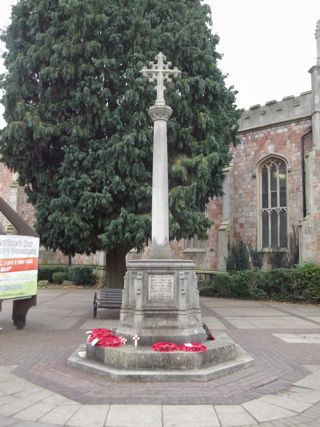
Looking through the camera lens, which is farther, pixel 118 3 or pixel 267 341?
pixel 118 3

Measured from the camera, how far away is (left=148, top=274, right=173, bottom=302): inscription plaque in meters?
7.07

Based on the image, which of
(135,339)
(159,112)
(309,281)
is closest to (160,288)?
(135,339)

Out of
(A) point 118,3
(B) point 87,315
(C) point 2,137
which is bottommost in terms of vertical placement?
(B) point 87,315

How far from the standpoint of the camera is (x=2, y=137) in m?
12.8

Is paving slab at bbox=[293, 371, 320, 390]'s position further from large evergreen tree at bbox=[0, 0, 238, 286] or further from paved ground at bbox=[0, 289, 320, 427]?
large evergreen tree at bbox=[0, 0, 238, 286]

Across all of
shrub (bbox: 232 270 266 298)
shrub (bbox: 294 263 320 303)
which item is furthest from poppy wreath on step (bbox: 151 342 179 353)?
shrub (bbox: 232 270 266 298)

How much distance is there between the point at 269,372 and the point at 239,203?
54.0 feet

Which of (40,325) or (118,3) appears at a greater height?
(118,3)

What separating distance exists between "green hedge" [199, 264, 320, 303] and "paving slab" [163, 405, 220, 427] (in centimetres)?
1290

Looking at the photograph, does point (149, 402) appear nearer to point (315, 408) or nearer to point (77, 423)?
point (77, 423)

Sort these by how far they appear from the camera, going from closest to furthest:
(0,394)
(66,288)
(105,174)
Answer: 1. (0,394)
2. (105,174)
3. (66,288)

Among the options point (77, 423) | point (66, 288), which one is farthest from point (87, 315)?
point (66, 288)

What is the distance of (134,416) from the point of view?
459 cm

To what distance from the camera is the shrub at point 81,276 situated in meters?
25.5
